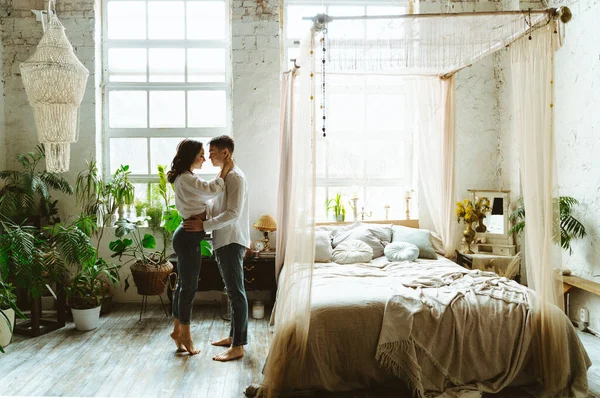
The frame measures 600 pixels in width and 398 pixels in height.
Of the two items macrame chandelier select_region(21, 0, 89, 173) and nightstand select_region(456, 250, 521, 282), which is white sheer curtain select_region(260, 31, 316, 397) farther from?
nightstand select_region(456, 250, 521, 282)

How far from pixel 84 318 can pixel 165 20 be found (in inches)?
139

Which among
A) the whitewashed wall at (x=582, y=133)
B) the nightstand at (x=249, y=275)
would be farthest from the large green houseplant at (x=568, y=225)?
the nightstand at (x=249, y=275)

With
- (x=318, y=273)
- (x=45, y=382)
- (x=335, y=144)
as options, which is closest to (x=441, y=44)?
(x=318, y=273)

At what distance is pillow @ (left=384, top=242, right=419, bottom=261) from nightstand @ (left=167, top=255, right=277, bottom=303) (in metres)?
1.23

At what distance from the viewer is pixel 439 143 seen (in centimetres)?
561

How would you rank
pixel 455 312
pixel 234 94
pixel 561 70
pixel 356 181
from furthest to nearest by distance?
pixel 356 181
pixel 234 94
pixel 561 70
pixel 455 312

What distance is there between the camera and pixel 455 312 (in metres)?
3.63

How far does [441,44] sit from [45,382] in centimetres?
377

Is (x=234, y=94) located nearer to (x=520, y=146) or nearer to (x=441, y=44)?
(x=441, y=44)

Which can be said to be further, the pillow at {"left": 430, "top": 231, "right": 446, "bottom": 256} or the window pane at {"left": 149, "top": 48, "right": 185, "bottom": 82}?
the window pane at {"left": 149, "top": 48, "right": 185, "bottom": 82}

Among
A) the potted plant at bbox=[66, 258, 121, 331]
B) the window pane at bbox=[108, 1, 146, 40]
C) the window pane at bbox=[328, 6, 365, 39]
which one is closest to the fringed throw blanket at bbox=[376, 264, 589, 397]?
the window pane at bbox=[328, 6, 365, 39]

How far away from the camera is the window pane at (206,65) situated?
6297mm

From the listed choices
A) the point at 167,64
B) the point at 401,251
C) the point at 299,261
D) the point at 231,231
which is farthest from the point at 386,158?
the point at 299,261

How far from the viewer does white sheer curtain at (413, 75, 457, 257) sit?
557 centimetres
